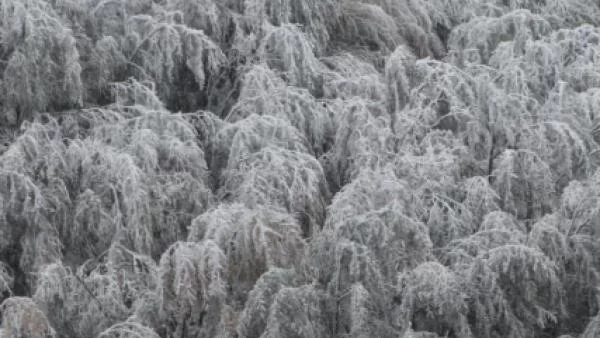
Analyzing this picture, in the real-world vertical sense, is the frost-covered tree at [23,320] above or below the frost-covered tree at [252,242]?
below

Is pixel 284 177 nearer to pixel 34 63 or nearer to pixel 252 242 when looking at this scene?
pixel 252 242

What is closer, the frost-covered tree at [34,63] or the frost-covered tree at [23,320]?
the frost-covered tree at [23,320]

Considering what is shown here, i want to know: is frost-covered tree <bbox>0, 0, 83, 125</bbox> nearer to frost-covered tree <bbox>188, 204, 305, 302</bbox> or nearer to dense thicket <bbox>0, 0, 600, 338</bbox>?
dense thicket <bbox>0, 0, 600, 338</bbox>

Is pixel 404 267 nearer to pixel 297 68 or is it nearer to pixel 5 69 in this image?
pixel 297 68

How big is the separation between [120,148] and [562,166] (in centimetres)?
266

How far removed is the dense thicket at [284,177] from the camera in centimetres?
380


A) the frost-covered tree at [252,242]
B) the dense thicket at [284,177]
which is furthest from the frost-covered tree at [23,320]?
the frost-covered tree at [252,242]

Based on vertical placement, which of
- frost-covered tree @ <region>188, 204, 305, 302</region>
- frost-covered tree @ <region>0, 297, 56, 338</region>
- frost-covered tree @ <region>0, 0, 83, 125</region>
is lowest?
frost-covered tree @ <region>0, 297, 56, 338</region>

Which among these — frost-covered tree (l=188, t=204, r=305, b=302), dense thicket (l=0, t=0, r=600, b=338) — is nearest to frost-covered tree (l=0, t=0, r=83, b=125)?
dense thicket (l=0, t=0, r=600, b=338)

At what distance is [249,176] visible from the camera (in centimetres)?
437

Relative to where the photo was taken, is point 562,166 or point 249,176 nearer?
point 249,176

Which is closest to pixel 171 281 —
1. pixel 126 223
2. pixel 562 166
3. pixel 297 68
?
pixel 126 223

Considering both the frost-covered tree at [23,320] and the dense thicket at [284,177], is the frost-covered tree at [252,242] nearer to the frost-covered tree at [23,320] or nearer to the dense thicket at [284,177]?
the dense thicket at [284,177]

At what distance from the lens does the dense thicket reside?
3.80 m
